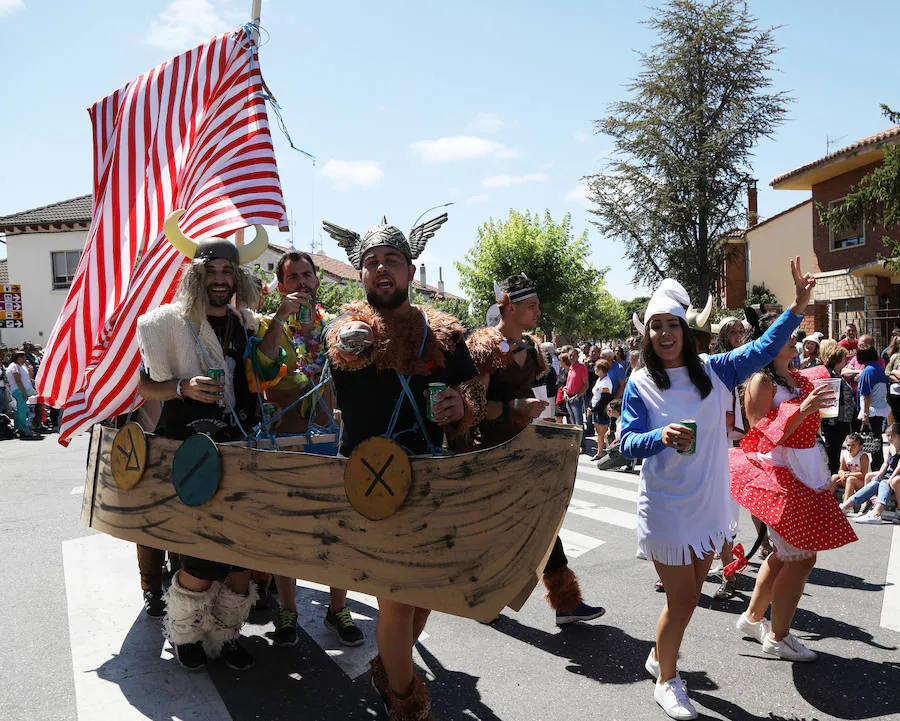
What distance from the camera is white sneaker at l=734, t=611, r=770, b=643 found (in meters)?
4.04

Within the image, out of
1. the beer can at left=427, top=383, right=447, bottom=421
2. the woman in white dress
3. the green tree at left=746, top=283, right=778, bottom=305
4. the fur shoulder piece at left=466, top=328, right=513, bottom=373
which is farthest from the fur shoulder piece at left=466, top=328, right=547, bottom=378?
the green tree at left=746, top=283, right=778, bottom=305

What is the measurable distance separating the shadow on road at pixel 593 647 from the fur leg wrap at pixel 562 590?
6.3 inches

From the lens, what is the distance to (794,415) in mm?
3811

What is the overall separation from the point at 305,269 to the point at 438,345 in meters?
1.81

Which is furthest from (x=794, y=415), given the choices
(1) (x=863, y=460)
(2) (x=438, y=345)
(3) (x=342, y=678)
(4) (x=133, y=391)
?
(1) (x=863, y=460)

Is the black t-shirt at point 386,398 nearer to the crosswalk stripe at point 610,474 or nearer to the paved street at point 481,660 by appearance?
the paved street at point 481,660

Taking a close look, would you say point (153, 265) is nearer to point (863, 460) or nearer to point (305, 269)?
point (305, 269)

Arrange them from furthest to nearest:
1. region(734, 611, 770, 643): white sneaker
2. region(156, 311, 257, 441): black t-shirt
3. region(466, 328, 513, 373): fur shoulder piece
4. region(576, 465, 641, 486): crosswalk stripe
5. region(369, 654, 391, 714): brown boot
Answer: region(576, 465, 641, 486): crosswalk stripe
region(734, 611, 770, 643): white sneaker
region(156, 311, 257, 441): black t-shirt
region(466, 328, 513, 373): fur shoulder piece
region(369, 654, 391, 714): brown boot

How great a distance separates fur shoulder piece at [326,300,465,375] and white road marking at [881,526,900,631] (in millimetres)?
3379

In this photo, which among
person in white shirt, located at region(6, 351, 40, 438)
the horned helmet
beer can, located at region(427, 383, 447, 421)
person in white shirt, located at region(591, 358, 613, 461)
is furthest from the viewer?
person in white shirt, located at region(6, 351, 40, 438)

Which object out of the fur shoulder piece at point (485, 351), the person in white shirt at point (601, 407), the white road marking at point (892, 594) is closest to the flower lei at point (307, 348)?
the fur shoulder piece at point (485, 351)

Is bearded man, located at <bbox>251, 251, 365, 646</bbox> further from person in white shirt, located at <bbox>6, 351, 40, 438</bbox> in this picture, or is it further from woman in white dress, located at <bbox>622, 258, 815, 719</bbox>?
person in white shirt, located at <bbox>6, 351, 40, 438</bbox>

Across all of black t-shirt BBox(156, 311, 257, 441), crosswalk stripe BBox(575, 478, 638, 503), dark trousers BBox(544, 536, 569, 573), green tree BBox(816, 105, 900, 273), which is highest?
green tree BBox(816, 105, 900, 273)

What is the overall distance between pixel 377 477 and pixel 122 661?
2.14 meters
